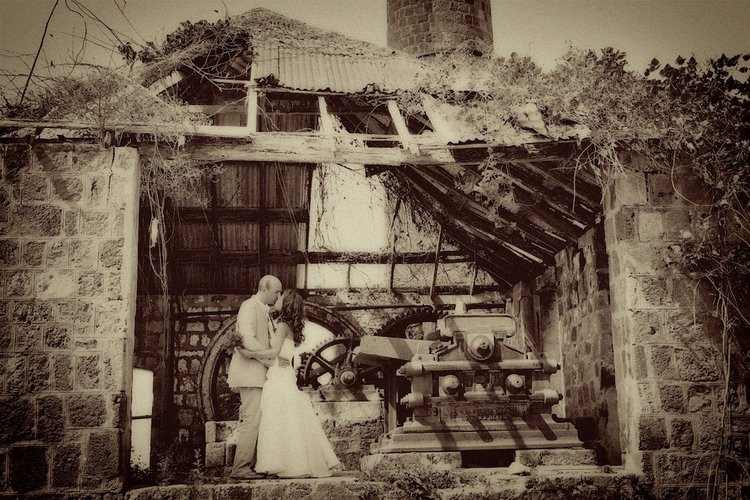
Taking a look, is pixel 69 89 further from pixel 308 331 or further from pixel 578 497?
pixel 308 331

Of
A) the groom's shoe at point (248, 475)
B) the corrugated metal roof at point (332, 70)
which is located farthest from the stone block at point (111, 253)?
the corrugated metal roof at point (332, 70)

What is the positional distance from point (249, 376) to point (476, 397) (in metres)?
2.06

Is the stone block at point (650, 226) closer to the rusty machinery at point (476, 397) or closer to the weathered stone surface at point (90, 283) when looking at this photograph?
the rusty machinery at point (476, 397)

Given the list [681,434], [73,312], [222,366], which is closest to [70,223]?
[73,312]

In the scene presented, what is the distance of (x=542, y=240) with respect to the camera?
895 centimetres

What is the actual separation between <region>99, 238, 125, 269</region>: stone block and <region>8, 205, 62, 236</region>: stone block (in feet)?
1.19

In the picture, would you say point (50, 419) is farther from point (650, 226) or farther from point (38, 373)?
point (650, 226)

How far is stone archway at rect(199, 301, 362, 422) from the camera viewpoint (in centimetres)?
1146

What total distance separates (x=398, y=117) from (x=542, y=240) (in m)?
3.09

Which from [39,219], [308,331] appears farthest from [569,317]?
[39,219]

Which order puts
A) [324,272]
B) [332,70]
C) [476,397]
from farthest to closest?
[324,272] → [332,70] → [476,397]

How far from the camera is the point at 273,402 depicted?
5992 millimetres

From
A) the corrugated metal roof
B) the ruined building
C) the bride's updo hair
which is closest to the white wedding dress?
the bride's updo hair

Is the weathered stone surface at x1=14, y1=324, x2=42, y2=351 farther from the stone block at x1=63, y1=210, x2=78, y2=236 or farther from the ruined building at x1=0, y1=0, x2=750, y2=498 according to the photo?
the stone block at x1=63, y1=210, x2=78, y2=236
